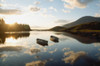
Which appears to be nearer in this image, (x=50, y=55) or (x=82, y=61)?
(x=82, y=61)

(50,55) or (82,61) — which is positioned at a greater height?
(82,61)

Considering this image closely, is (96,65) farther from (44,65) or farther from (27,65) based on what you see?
(27,65)

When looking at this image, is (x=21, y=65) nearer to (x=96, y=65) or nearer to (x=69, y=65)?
(x=69, y=65)

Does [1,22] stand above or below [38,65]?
above

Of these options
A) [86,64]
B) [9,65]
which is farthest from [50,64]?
[9,65]

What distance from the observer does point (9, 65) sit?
18.9 meters

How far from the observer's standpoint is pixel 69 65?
716 inches

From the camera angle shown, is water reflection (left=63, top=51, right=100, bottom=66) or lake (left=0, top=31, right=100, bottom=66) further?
lake (left=0, top=31, right=100, bottom=66)

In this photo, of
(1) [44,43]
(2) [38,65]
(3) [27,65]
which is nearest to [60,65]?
(2) [38,65]

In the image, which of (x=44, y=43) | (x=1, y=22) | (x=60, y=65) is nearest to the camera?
(x=60, y=65)

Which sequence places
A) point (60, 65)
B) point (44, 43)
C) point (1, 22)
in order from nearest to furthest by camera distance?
point (60, 65), point (44, 43), point (1, 22)

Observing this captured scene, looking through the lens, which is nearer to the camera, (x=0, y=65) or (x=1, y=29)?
(x=0, y=65)

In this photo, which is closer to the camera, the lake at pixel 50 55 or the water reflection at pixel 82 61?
the water reflection at pixel 82 61

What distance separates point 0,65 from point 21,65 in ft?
15.8
